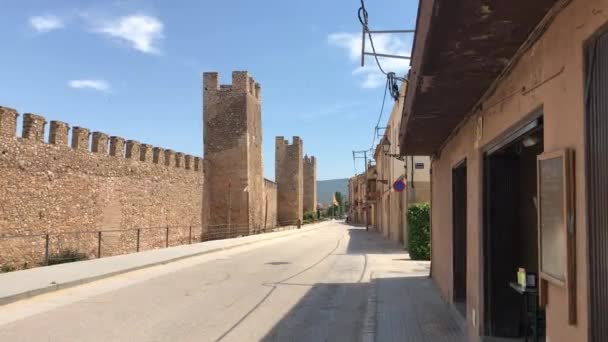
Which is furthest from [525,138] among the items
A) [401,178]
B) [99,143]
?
[401,178]

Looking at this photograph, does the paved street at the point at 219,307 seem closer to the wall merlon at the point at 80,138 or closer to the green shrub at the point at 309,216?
the wall merlon at the point at 80,138

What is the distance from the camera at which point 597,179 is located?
3.02m

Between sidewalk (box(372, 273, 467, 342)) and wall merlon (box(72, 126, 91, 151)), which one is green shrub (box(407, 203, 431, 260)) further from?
wall merlon (box(72, 126, 91, 151))

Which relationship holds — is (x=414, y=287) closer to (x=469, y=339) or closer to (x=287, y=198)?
(x=469, y=339)

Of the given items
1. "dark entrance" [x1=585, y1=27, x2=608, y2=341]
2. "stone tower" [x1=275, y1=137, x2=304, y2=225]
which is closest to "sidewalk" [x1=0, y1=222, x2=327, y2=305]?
"dark entrance" [x1=585, y1=27, x2=608, y2=341]

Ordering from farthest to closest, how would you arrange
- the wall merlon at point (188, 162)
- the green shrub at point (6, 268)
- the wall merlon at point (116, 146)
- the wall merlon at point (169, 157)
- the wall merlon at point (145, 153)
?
1. the wall merlon at point (188, 162)
2. the wall merlon at point (169, 157)
3. the wall merlon at point (145, 153)
4. the wall merlon at point (116, 146)
5. the green shrub at point (6, 268)

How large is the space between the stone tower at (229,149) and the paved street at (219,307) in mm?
21802

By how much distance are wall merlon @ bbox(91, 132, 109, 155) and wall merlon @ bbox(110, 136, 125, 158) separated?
693mm

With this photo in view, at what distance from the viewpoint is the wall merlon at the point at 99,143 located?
22438 millimetres

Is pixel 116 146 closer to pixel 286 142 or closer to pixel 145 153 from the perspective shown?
pixel 145 153

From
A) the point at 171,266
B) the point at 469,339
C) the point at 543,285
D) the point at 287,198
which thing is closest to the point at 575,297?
the point at 543,285

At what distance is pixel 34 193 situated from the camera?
729 inches

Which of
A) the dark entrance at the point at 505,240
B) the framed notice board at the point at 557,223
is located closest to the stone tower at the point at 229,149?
the dark entrance at the point at 505,240

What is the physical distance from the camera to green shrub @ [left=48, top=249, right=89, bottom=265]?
18672mm
